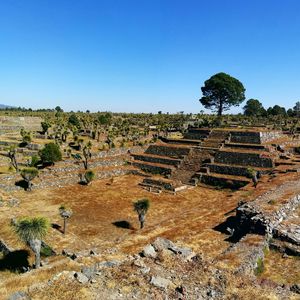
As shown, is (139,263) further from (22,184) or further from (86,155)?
(86,155)

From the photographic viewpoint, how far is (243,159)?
43.9m

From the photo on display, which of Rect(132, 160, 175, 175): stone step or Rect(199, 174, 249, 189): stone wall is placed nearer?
Rect(199, 174, 249, 189): stone wall

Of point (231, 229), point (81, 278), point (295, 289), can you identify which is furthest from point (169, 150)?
point (81, 278)

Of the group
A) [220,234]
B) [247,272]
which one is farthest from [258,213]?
[247,272]

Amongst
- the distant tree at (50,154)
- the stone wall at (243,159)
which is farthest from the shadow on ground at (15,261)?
the stone wall at (243,159)

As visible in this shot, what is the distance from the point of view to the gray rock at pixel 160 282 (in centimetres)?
1257

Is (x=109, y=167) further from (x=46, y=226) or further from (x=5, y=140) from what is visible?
(x=46, y=226)

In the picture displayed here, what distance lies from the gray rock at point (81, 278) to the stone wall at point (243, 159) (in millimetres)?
33716

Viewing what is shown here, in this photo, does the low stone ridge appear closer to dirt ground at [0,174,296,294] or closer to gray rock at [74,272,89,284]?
dirt ground at [0,174,296,294]

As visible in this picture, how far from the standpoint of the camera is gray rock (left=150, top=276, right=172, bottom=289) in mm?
12570

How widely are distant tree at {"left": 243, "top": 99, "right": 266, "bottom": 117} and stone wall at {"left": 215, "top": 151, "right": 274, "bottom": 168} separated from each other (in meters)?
66.7

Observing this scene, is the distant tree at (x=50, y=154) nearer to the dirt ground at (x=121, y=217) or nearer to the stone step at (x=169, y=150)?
the dirt ground at (x=121, y=217)

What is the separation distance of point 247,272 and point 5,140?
55.5m

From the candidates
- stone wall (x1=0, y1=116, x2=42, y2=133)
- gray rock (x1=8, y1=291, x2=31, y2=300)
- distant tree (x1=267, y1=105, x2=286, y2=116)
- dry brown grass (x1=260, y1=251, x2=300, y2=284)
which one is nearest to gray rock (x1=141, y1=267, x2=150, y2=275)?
gray rock (x1=8, y1=291, x2=31, y2=300)
